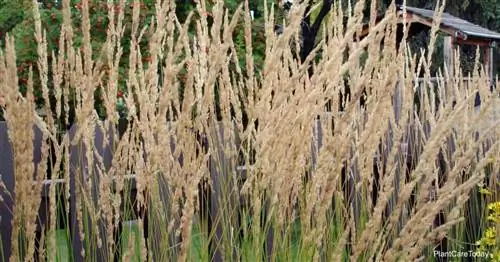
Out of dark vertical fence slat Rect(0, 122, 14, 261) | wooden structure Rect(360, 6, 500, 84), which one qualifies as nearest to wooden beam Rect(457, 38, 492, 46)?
wooden structure Rect(360, 6, 500, 84)

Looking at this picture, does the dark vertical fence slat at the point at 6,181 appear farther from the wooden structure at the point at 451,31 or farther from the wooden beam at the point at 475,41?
the wooden beam at the point at 475,41

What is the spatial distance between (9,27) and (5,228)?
28.2 ft

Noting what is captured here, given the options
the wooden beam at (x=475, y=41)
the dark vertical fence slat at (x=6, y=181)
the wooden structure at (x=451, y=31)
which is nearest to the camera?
the dark vertical fence slat at (x=6, y=181)

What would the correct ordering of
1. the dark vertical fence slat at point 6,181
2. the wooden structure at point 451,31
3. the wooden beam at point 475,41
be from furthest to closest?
the wooden beam at point 475,41, the wooden structure at point 451,31, the dark vertical fence slat at point 6,181

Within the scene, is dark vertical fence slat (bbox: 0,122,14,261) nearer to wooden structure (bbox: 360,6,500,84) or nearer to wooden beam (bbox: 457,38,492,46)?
wooden structure (bbox: 360,6,500,84)

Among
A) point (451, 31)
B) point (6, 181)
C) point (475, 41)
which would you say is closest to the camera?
point (6, 181)

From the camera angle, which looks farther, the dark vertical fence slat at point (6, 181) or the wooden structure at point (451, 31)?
the wooden structure at point (451, 31)

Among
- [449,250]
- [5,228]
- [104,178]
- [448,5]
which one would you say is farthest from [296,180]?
[448,5]

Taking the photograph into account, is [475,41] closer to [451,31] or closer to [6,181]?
[451,31]

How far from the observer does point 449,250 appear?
275 cm

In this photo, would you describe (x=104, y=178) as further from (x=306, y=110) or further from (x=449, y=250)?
(x=449, y=250)

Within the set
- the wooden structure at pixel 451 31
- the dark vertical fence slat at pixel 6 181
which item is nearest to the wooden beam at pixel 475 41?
the wooden structure at pixel 451 31

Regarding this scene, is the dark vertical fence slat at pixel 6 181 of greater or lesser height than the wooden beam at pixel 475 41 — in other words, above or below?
above

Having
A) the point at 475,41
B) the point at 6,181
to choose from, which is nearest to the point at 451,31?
the point at 475,41
